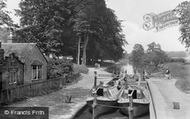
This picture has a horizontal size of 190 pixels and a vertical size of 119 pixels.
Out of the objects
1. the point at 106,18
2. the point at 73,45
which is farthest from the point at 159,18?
the point at 73,45

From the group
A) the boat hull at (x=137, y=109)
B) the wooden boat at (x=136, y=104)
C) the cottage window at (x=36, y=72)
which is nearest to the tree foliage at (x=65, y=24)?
the cottage window at (x=36, y=72)

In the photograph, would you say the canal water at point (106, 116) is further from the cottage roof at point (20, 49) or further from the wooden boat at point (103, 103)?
the cottage roof at point (20, 49)

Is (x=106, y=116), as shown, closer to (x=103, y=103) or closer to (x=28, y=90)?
(x=103, y=103)

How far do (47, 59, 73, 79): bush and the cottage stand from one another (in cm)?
210

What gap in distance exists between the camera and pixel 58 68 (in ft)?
111

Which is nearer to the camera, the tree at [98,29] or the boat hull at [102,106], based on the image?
the boat hull at [102,106]

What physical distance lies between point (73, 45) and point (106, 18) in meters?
11.7

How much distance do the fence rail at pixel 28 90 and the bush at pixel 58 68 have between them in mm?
2342

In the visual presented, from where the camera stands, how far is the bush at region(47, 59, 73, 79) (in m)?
32.5

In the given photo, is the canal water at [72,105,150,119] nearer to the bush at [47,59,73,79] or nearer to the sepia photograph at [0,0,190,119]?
the sepia photograph at [0,0,190,119]

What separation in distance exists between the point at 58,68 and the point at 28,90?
12.2m

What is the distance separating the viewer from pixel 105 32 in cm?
5631

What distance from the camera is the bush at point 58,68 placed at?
32525mm

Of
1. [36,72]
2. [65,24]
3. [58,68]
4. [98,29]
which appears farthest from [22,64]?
[98,29]
